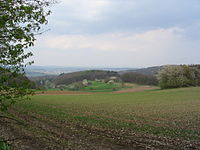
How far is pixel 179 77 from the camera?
217 ft

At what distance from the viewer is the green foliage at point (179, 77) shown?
6631cm

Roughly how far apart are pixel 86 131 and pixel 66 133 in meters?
1.26

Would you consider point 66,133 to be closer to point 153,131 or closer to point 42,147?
point 42,147

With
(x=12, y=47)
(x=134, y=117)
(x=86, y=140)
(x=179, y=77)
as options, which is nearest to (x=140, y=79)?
(x=179, y=77)

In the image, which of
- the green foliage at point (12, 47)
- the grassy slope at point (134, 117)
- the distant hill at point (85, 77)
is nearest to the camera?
the green foliage at point (12, 47)

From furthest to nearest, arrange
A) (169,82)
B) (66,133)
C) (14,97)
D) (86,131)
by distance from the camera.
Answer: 1. (169,82)
2. (86,131)
3. (66,133)
4. (14,97)

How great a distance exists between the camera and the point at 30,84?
17.7ft

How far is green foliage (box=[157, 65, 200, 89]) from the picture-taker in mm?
66312

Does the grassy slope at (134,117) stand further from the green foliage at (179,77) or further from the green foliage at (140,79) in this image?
the green foliage at (140,79)

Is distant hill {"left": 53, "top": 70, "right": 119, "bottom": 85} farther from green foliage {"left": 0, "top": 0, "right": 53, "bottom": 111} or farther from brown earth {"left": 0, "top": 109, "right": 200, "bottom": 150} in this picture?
green foliage {"left": 0, "top": 0, "right": 53, "bottom": 111}

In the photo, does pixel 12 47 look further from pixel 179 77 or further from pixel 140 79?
pixel 140 79

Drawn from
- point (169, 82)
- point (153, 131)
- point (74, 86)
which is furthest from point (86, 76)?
point (153, 131)

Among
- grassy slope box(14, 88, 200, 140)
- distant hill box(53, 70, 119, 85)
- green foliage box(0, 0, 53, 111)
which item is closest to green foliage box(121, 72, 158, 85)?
distant hill box(53, 70, 119, 85)

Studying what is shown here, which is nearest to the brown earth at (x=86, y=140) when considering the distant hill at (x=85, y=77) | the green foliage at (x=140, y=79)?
the green foliage at (x=140, y=79)
